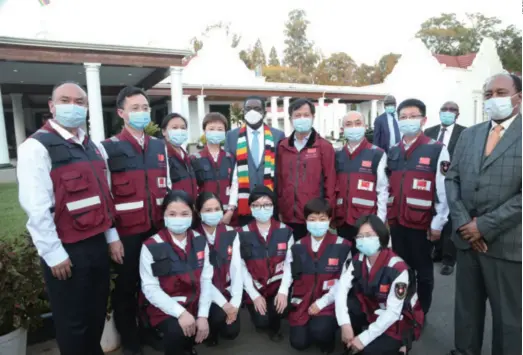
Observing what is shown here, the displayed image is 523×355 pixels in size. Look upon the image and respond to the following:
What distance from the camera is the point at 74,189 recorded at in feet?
7.51

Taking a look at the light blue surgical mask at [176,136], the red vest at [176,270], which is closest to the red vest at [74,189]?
the red vest at [176,270]

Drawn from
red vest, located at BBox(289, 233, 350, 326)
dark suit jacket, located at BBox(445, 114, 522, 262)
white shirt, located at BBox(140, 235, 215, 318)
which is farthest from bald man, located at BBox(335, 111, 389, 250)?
white shirt, located at BBox(140, 235, 215, 318)

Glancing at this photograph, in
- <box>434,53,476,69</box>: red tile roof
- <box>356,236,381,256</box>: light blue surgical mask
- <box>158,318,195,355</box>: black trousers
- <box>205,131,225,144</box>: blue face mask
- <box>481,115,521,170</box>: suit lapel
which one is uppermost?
<box>434,53,476,69</box>: red tile roof

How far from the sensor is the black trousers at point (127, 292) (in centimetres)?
289

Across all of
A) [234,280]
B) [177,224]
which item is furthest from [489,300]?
[177,224]

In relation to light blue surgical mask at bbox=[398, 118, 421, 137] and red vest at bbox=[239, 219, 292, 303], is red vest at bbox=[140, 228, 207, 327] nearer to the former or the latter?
red vest at bbox=[239, 219, 292, 303]

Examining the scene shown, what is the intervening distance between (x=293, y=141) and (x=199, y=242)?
137cm

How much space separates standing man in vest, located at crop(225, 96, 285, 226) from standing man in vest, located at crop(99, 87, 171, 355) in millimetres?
956

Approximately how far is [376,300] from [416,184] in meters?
1.12

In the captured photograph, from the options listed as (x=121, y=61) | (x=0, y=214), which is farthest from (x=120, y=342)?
(x=121, y=61)

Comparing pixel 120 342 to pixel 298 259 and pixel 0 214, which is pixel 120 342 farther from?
pixel 0 214

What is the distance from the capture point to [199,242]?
9.81 feet

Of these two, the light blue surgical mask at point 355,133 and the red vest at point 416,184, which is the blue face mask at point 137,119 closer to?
the light blue surgical mask at point 355,133

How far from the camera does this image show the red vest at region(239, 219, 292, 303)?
330 centimetres
